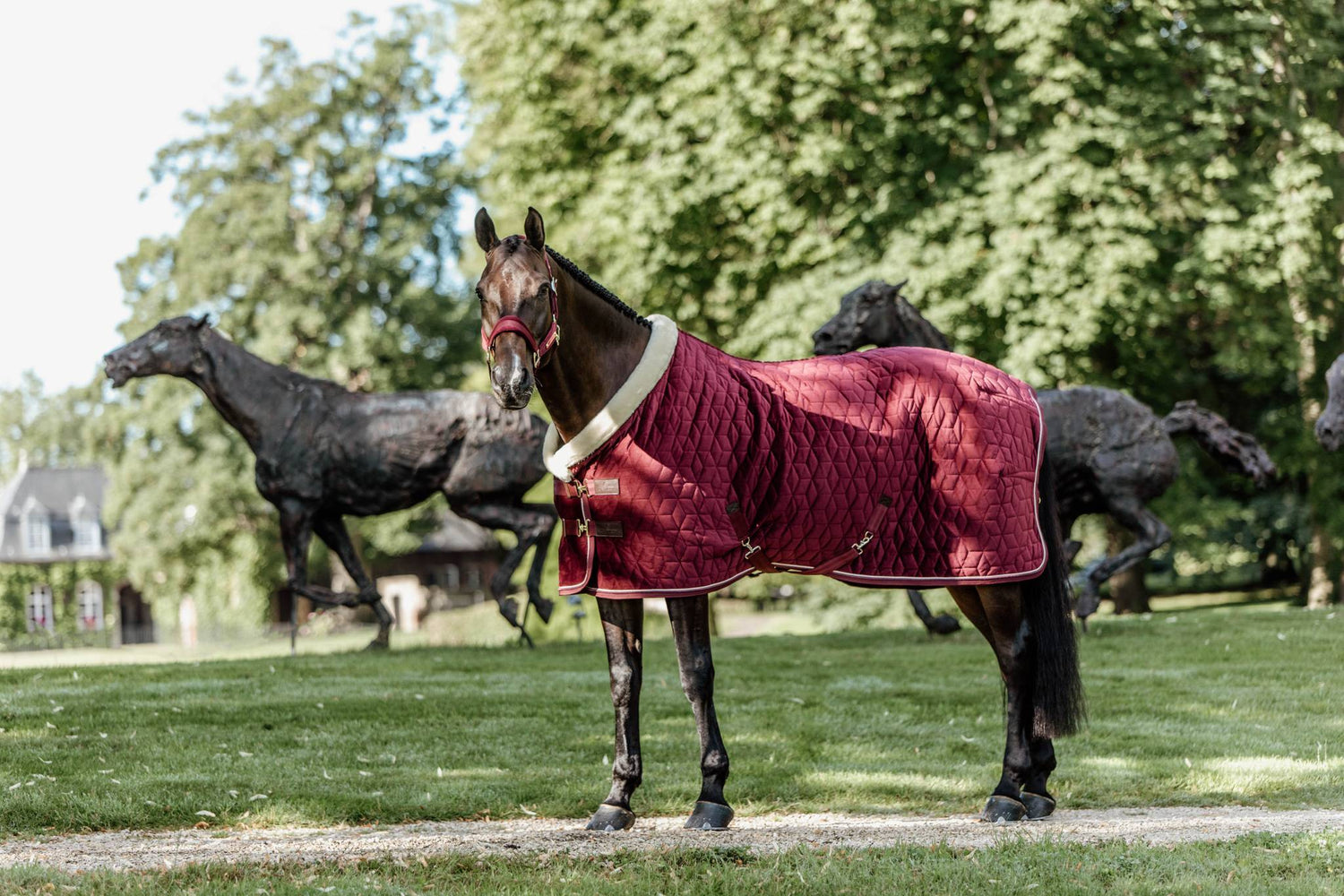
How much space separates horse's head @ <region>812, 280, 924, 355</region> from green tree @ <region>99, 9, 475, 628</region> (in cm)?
2243

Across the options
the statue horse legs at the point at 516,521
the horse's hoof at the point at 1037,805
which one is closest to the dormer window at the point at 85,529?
the statue horse legs at the point at 516,521

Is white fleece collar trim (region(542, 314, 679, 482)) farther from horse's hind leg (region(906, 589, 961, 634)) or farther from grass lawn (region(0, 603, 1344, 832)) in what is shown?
horse's hind leg (region(906, 589, 961, 634))

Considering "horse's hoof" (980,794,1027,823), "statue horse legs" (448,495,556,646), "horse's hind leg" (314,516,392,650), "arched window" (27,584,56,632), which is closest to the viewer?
"horse's hoof" (980,794,1027,823)

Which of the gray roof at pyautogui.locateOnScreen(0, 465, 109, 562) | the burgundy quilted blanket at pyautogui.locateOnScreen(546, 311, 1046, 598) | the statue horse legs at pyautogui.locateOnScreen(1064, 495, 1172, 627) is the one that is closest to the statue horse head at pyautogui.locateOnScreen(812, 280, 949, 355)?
the statue horse legs at pyautogui.locateOnScreen(1064, 495, 1172, 627)

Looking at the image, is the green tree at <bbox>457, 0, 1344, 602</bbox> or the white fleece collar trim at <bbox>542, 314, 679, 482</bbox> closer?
the white fleece collar trim at <bbox>542, 314, 679, 482</bbox>

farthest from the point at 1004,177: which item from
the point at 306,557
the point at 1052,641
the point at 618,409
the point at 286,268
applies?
the point at 286,268

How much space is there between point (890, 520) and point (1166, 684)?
5146 millimetres

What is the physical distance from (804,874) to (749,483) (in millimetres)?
1801

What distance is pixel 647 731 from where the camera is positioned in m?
8.81

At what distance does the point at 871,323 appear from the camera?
1195 centimetres

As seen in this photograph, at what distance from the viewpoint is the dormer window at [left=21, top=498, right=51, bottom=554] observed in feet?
191

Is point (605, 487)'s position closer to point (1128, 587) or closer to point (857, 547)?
point (857, 547)

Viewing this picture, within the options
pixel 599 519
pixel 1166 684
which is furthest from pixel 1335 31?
pixel 599 519

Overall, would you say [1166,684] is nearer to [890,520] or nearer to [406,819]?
[890,520]
